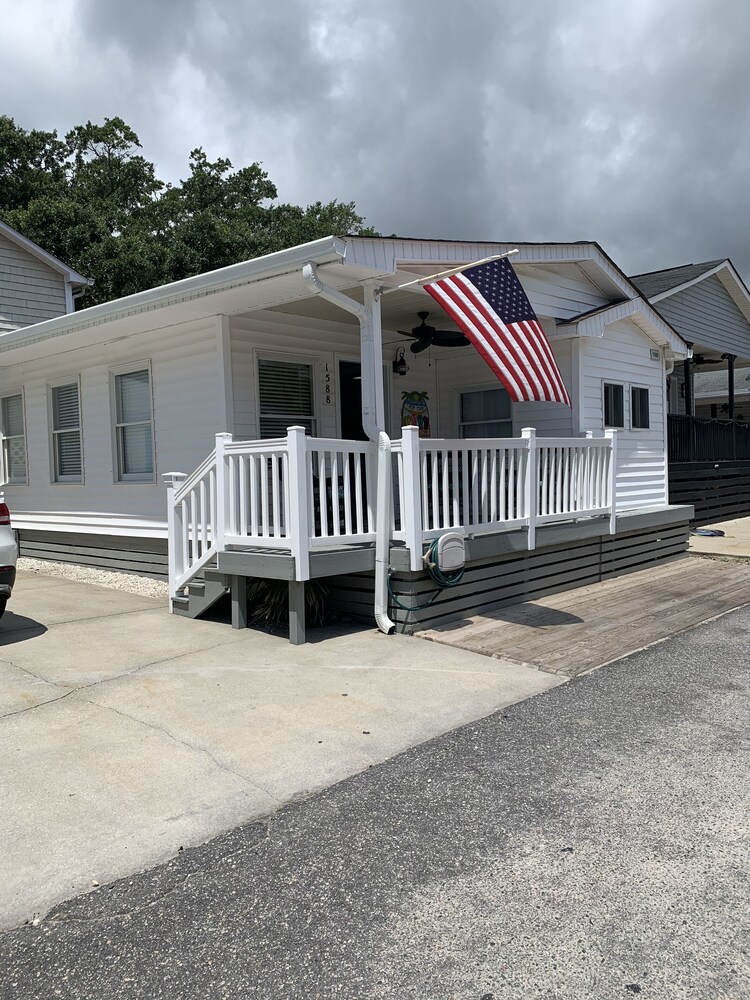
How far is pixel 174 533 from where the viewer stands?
24.7 ft

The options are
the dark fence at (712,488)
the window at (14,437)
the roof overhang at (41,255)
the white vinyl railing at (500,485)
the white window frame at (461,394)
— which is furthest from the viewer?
the roof overhang at (41,255)

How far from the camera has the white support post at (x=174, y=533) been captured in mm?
7508

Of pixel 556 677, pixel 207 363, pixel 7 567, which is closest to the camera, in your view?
pixel 556 677

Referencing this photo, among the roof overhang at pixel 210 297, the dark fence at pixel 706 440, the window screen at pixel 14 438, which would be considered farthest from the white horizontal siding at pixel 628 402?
the window screen at pixel 14 438

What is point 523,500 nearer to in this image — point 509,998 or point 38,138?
point 509,998

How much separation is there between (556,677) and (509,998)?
3303 millimetres

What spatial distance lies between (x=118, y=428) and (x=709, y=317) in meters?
14.0

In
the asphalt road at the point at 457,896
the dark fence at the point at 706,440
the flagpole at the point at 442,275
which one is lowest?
the asphalt road at the point at 457,896

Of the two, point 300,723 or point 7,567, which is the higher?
point 7,567

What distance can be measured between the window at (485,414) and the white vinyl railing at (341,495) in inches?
69.3

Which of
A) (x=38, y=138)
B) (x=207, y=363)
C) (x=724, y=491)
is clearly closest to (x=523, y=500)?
(x=207, y=363)

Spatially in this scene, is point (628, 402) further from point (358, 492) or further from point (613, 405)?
point (358, 492)

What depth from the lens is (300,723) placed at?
4465 mm

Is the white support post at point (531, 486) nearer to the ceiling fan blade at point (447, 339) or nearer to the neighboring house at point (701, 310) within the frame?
the ceiling fan blade at point (447, 339)
